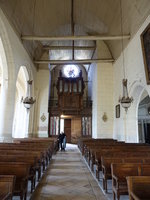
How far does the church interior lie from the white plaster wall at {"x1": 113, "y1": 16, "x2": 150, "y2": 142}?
1.8 inches

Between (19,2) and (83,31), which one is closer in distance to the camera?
(19,2)

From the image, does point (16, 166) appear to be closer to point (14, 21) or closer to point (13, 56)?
point (13, 56)

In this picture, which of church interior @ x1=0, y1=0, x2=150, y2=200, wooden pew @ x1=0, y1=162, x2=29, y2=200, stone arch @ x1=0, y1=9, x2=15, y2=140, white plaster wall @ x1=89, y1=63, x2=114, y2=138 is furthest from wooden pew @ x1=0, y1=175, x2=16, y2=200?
white plaster wall @ x1=89, y1=63, x2=114, y2=138

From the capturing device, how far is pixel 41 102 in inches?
499

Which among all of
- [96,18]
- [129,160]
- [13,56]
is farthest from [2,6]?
[129,160]

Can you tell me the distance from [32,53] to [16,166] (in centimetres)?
944

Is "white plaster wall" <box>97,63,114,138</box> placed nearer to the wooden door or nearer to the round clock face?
the round clock face

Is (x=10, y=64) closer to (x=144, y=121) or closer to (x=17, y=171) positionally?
(x=17, y=171)

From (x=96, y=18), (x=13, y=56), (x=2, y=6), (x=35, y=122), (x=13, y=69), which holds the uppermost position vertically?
(x=96, y=18)

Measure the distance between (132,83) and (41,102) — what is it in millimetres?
7311

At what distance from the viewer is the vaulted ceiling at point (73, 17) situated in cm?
702

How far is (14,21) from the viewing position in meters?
7.37

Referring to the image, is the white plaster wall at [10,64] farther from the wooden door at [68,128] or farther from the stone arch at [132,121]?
the wooden door at [68,128]

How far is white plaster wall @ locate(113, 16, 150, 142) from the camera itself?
7178 millimetres
